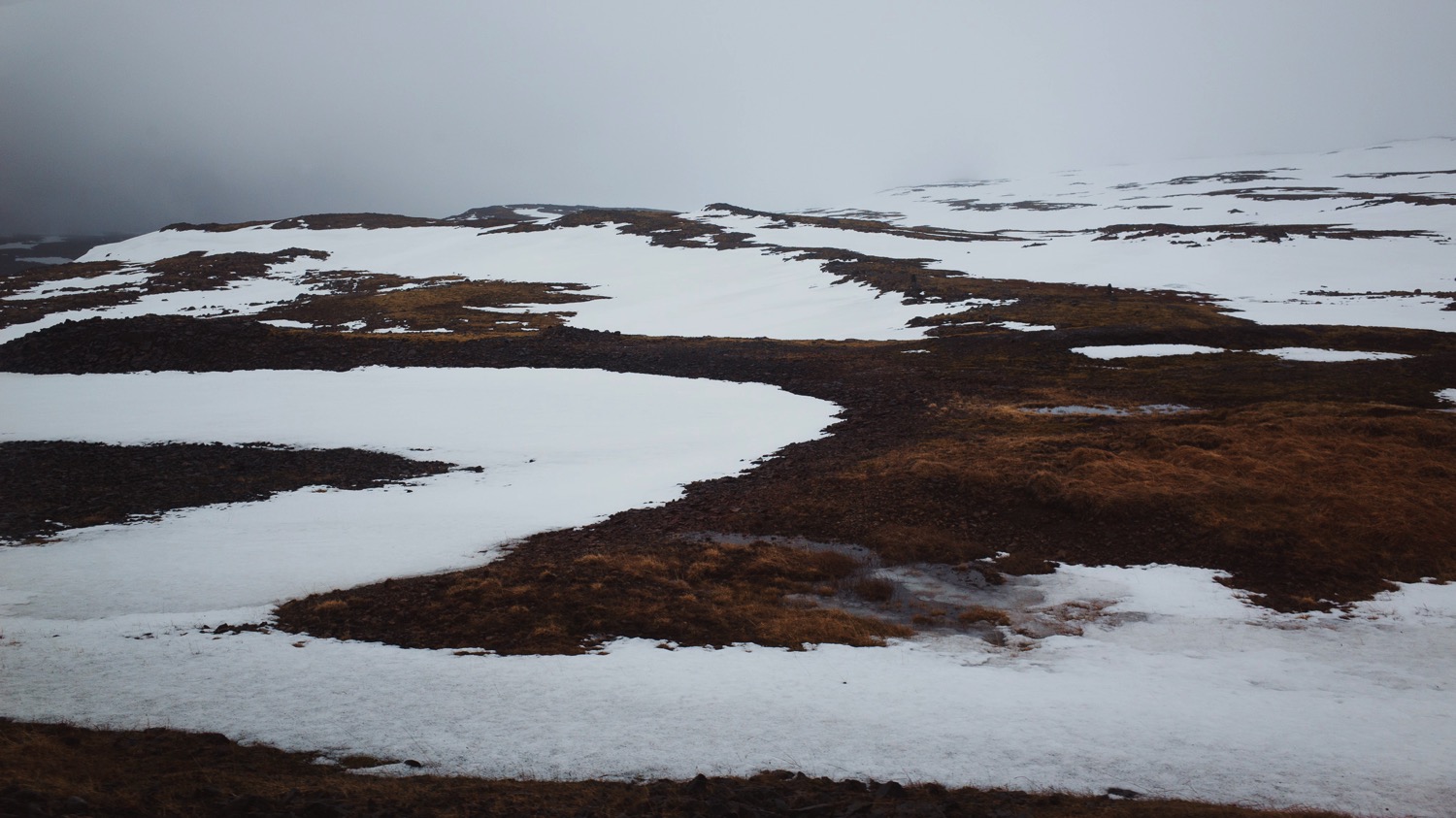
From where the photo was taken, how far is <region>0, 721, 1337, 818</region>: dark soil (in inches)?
267

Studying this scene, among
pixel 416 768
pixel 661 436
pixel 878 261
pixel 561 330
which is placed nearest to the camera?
pixel 416 768

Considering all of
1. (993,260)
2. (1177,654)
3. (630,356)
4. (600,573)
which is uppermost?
(993,260)

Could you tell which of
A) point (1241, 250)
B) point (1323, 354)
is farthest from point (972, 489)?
point (1241, 250)

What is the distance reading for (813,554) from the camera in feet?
54.9

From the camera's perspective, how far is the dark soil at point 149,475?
59.9ft

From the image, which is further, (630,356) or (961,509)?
(630,356)

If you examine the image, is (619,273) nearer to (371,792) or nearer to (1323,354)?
(1323,354)

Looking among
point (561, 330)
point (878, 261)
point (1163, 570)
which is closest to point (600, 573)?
point (1163, 570)

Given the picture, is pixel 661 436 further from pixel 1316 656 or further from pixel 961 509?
pixel 1316 656

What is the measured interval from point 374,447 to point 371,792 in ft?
64.7

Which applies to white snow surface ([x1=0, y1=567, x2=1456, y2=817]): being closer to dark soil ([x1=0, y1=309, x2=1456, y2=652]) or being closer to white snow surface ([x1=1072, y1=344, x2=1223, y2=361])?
dark soil ([x1=0, y1=309, x2=1456, y2=652])

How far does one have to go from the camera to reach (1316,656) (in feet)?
40.1

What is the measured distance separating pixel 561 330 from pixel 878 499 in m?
30.2

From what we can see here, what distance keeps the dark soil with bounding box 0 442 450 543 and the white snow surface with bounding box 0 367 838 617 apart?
884mm
